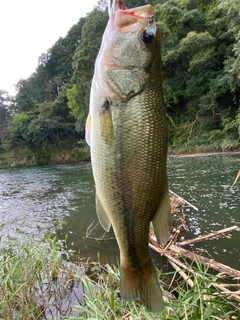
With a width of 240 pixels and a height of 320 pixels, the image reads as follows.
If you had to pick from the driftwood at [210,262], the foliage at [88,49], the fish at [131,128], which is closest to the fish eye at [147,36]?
the fish at [131,128]

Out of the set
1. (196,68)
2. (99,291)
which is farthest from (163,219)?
(196,68)

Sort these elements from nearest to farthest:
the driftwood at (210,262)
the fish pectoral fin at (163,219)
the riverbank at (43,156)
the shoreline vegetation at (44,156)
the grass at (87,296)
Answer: the fish pectoral fin at (163,219) → the grass at (87,296) → the driftwood at (210,262) → the shoreline vegetation at (44,156) → the riverbank at (43,156)

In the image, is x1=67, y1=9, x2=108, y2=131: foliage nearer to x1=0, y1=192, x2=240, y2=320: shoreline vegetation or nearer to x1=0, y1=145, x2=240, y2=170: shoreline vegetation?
x1=0, y1=145, x2=240, y2=170: shoreline vegetation

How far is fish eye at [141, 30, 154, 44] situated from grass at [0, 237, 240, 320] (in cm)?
210

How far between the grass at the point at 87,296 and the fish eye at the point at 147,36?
6.88 ft

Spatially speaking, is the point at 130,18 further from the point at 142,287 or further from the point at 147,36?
the point at 142,287

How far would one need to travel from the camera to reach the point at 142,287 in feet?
4.51

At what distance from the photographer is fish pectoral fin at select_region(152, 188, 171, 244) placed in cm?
134

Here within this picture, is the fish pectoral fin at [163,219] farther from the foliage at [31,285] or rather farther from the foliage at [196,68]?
the foliage at [196,68]

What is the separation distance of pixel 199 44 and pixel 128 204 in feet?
82.2

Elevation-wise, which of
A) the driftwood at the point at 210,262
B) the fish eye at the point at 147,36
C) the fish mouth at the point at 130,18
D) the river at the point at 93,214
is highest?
the fish mouth at the point at 130,18

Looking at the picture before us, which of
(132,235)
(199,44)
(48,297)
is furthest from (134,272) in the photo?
(199,44)

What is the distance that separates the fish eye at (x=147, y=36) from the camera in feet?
4.19

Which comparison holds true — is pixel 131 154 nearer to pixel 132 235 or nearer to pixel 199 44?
pixel 132 235
